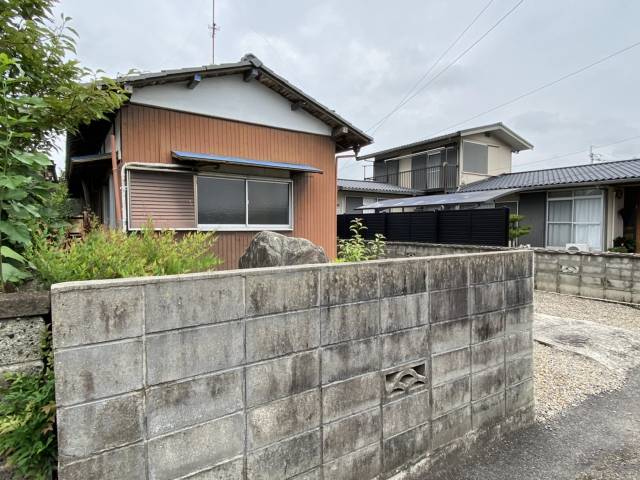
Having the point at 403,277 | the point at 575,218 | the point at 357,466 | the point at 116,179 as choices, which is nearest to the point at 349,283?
the point at 403,277

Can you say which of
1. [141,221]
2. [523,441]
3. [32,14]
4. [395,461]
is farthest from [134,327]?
Answer: [141,221]

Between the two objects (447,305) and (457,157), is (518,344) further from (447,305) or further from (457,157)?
(457,157)

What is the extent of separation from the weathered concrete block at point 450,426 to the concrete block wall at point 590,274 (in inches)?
171

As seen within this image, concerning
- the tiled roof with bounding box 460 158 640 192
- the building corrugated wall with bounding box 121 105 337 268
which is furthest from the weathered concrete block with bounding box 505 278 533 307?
the tiled roof with bounding box 460 158 640 192

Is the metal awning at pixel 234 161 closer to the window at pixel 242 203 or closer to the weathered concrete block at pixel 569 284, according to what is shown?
the window at pixel 242 203

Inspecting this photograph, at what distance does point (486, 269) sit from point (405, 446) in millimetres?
1424

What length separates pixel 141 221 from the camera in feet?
17.6

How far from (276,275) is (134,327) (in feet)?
2.21

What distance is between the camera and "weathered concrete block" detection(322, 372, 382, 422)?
203cm

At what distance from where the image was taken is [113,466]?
4.71 ft

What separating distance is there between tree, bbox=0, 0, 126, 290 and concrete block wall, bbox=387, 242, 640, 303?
6.23 meters

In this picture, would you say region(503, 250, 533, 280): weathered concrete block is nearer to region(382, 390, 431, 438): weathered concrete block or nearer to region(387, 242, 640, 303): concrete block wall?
region(382, 390, 431, 438): weathered concrete block

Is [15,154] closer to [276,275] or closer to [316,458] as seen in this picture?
[276,275]

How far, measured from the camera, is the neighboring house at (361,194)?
58.3 ft
